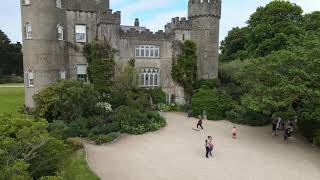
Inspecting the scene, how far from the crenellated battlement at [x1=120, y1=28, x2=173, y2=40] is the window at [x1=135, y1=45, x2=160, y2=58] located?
1.06 meters

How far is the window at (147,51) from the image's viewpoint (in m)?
38.7

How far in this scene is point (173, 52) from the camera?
40.7 meters

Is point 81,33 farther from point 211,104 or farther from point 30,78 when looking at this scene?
point 211,104

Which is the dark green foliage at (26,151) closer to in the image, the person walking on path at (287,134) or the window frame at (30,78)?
the window frame at (30,78)

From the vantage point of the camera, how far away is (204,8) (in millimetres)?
40375

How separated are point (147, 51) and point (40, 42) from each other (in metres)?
A: 12.2

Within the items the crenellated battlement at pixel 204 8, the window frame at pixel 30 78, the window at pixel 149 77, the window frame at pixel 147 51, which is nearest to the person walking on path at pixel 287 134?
the window at pixel 149 77

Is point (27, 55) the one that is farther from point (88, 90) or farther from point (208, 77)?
point (208, 77)

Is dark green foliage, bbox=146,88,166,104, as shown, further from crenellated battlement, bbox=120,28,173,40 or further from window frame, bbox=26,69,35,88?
window frame, bbox=26,69,35,88

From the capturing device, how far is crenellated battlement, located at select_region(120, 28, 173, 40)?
3771 cm

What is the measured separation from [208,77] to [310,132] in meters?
16.7

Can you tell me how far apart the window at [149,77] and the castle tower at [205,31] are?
18.5 ft

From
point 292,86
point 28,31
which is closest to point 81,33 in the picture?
point 28,31

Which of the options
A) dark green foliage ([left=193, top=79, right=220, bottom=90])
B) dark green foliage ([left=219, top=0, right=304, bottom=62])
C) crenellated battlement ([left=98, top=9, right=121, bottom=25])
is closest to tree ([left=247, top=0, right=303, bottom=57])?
dark green foliage ([left=219, top=0, right=304, bottom=62])
